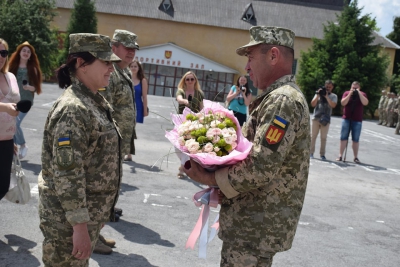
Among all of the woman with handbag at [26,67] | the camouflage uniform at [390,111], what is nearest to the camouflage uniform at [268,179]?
the woman with handbag at [26,67]

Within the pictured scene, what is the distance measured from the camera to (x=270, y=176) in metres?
2.91

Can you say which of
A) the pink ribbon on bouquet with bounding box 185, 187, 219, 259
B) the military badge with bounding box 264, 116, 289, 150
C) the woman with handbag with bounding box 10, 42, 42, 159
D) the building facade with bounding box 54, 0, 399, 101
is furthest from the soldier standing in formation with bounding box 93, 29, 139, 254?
the building facade with bounding box 54, 0, 399, 101

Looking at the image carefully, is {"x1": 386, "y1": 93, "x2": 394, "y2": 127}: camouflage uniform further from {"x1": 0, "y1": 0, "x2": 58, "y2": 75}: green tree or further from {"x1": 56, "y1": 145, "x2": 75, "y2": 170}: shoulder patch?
{"x1": 56, "y1": 145, "x2": 75, "y2": 170}: shoulder patch

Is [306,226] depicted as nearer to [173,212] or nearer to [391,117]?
[173,212]

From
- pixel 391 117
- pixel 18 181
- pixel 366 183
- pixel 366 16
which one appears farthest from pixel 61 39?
pixel 18 181

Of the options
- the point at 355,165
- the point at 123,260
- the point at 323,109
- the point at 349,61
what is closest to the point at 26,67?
the point at 123,260

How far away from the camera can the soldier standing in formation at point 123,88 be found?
231 inches

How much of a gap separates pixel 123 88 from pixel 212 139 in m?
3.17

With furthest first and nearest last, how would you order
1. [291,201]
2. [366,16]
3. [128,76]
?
[366,16]
[128,76]
[291,201]

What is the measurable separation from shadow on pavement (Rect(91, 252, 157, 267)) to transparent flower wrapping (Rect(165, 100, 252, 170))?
7.83 feet

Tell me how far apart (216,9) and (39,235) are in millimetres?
54153

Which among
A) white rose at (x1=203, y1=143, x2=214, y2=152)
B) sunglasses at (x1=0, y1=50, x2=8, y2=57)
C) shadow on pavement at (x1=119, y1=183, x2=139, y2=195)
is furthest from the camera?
shadow on pavement at (x1=119, y1=183, x2=139, y2=195)

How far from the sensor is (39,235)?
19.0 feet

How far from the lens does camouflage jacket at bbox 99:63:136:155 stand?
19.5 ft
